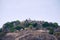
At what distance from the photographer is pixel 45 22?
76438 mm

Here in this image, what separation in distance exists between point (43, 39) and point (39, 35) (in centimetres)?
118

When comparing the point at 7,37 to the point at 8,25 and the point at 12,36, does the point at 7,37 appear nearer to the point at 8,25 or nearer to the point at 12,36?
the point at 12,36

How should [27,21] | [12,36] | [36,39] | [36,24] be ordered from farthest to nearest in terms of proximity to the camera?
1. [27,21]
2. [36,24]
3. [12,36]
4. [36,39]

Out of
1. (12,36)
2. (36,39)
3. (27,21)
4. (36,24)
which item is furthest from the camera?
(27,21)

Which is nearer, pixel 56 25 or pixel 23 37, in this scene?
pixel 23 37

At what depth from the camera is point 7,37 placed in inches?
2210

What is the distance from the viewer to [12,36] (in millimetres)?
55094

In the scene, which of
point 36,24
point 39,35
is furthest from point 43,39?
point 36,24

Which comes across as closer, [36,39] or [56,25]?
[36,39]

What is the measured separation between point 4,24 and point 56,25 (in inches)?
674

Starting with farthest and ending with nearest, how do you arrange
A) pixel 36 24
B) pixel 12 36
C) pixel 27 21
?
pixel 27 21 < pixel 36 24 < pixel 12 36

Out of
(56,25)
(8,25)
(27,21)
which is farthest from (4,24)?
(56,25)

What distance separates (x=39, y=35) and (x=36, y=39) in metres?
1.50

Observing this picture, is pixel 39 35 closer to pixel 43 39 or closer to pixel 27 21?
pixel 43 39
